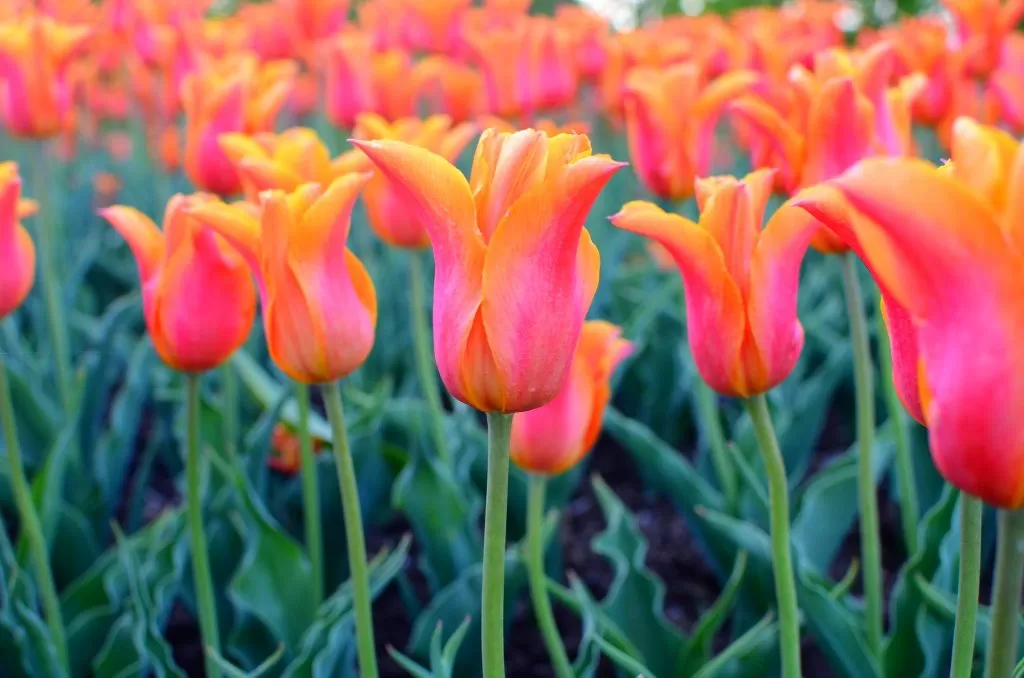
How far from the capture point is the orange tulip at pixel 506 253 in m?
0.63

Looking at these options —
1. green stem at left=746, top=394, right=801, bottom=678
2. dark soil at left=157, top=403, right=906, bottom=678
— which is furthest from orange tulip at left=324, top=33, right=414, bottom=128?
green stem at left=746, top=394, right=801, bottom=678

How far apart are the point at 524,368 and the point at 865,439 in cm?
60

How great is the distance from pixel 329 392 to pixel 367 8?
91.4 inches

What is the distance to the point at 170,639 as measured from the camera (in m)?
1.69

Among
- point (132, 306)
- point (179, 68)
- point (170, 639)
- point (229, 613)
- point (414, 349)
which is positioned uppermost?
point (179, 68)

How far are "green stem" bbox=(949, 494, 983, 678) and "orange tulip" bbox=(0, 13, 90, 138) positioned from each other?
1.65 metres

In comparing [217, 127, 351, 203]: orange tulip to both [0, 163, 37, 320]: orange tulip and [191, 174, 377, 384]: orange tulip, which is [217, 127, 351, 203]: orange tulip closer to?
[191, 174, 377, 384]: orange tulip

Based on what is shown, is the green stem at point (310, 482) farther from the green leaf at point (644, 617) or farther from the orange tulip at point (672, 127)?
the orange tulip at point (672, 127)

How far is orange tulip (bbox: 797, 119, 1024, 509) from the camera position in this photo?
47 cm

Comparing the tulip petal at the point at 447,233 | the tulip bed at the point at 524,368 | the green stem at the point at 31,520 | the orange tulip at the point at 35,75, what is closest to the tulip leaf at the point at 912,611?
the tulip bed at the point at 524,368

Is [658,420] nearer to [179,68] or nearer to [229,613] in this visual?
[229,613]

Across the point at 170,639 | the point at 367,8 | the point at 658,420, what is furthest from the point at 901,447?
the point at 367,8

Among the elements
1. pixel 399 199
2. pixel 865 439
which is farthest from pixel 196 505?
pixel 865 439

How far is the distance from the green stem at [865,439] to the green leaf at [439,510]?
0.56 m
